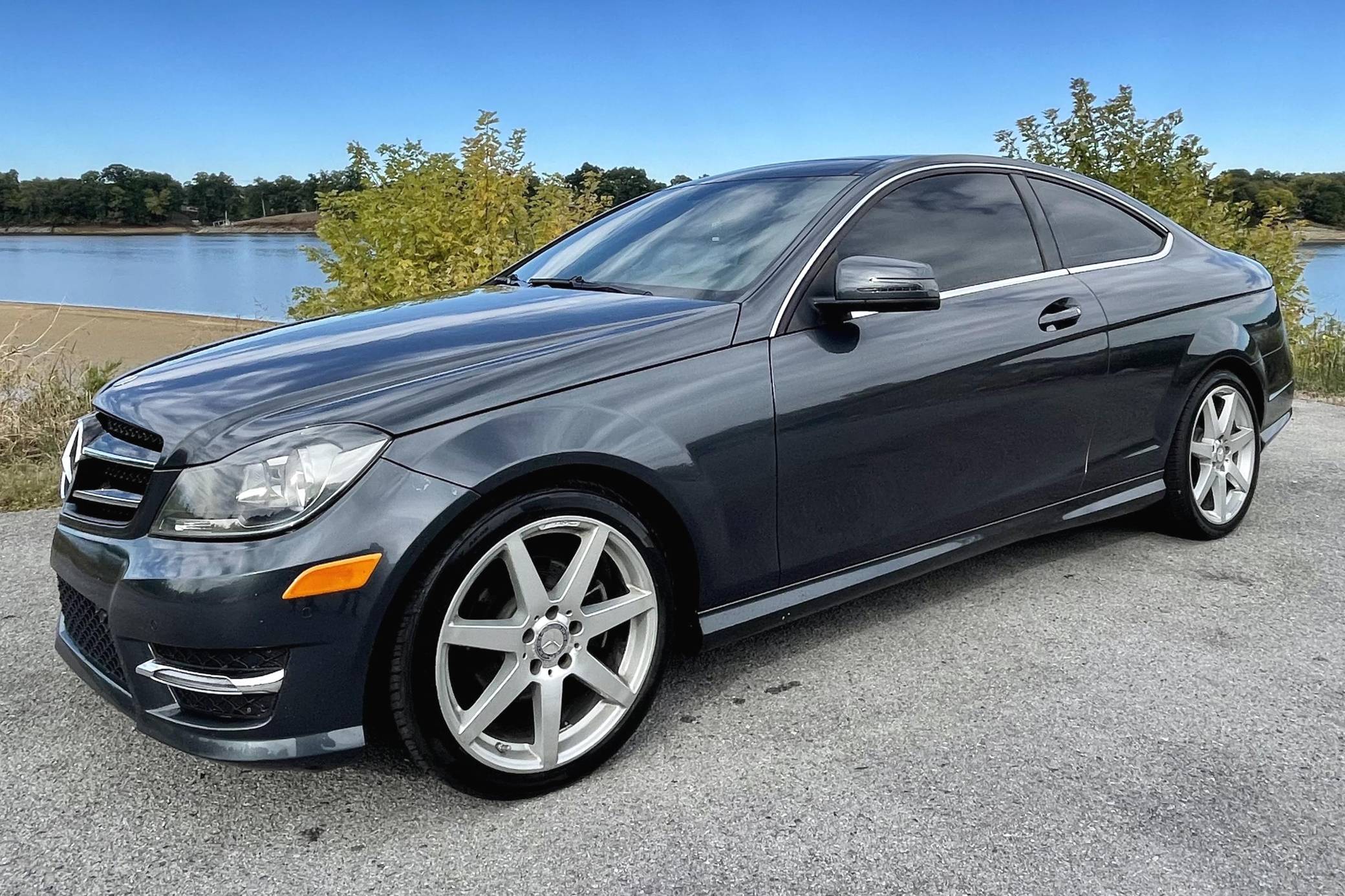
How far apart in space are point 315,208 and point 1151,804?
307 inches

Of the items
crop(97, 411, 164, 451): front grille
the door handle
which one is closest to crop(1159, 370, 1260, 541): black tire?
the door handle

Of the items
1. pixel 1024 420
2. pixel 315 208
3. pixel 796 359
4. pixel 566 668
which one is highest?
pixel 315 208

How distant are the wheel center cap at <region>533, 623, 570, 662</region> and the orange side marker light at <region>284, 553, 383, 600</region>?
0.46 metres

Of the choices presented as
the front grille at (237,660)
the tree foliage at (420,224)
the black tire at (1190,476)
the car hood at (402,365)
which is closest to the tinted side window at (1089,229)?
the black tire at (1190,476)

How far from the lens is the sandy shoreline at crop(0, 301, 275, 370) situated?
14.6m

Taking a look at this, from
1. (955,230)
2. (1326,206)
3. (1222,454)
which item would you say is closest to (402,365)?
(955,230)

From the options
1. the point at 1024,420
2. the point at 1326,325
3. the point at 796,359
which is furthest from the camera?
the point at 1326,325

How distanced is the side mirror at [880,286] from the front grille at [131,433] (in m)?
1.73

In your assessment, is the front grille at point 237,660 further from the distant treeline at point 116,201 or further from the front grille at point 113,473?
the distant treeline at point 116,201

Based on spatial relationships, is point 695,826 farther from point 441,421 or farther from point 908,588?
point 908,588

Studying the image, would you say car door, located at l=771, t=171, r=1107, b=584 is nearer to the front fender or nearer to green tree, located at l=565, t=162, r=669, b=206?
the front fender

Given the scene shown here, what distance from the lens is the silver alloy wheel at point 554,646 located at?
2367 millimetres

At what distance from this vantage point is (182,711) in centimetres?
227

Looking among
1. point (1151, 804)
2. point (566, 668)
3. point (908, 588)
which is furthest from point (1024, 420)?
point (566, 668)
